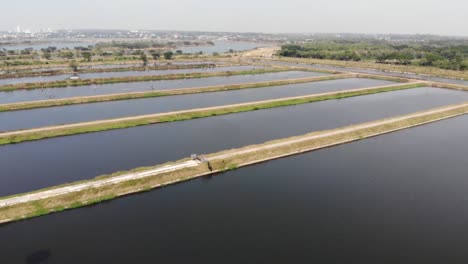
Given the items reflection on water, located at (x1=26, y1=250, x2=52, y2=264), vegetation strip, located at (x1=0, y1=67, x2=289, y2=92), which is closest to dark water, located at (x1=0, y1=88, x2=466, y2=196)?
reflection on water, located at (x1=26, y1=250, x2=52, y2=264)

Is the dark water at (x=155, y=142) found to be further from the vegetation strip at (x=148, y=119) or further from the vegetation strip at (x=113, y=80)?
the vegetation strip at (x=113, y=80)

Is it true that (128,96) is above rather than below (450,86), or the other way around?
below

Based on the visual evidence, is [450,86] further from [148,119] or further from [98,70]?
[98,70]

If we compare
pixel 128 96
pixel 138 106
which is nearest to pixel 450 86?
pixel 138 106

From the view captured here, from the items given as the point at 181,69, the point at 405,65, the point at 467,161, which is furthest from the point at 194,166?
the point at 405,65

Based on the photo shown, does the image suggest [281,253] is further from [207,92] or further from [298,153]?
[207,92]

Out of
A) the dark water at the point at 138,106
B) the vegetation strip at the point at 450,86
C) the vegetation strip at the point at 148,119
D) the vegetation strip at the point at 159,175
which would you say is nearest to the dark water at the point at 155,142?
the vegetation strip at the point at 148,119

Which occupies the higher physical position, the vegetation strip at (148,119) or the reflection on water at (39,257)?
the vegetation strip at (148,119)
